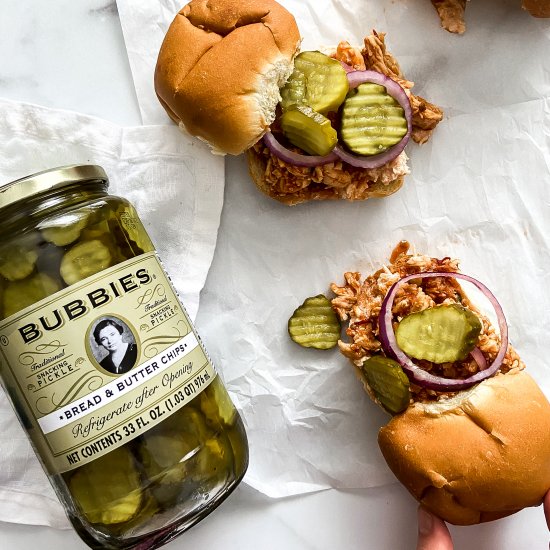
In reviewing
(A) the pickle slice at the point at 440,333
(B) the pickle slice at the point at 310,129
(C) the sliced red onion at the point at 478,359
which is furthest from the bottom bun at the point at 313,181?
(C) the sliced red onion at the point at 478,359

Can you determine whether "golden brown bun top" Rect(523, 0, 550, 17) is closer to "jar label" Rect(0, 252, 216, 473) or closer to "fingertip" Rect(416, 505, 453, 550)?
"jar label" Rect(0, 252, 216, 473)

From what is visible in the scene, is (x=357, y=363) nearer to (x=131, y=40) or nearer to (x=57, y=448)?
(x=57, y=448)

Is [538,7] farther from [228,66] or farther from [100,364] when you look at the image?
[100,364]

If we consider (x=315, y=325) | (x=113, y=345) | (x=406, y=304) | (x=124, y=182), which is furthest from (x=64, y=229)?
(x=406, y=304)

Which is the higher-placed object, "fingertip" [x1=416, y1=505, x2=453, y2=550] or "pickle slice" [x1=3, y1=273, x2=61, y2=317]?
"pickle slice" [x1=3, y1=273, x2=61, y2=317]

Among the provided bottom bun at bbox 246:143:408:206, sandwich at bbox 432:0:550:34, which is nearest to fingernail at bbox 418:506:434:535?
bottom bun at bbox 246:143:408:206

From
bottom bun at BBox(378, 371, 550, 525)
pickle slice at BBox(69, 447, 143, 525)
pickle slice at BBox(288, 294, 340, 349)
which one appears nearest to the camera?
pickle slice at BBox(69, 447, 143, 525)

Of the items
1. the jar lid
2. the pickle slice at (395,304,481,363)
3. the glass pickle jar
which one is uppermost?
the jar lid
